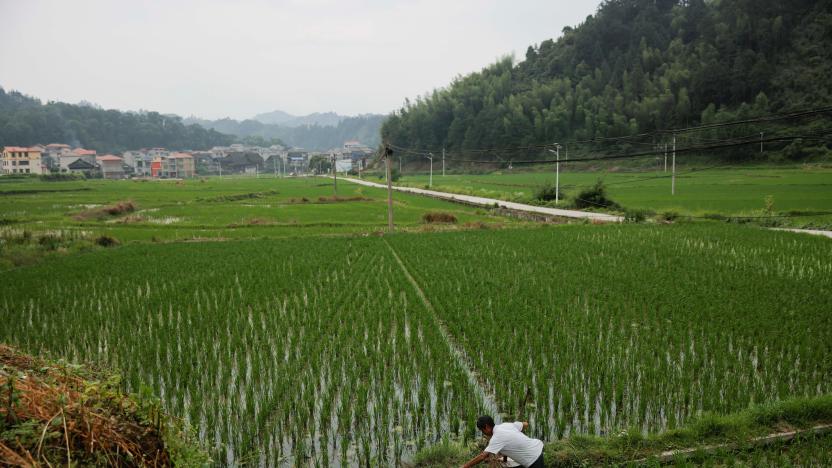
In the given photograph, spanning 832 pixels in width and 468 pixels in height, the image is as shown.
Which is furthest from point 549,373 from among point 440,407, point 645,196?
point 645,196

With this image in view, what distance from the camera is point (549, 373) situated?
6727 mm

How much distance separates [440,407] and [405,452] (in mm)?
907

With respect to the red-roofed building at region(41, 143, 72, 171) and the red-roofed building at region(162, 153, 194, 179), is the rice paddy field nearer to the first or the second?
the red-roofed building at region(162, 153, 194, 179)

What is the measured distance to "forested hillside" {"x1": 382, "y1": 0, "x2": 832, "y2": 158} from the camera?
59.5 meters

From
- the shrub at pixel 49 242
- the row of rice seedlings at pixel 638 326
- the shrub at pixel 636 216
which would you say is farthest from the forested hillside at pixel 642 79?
the shrub at pixel 49 242

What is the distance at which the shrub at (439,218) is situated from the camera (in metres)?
26.1

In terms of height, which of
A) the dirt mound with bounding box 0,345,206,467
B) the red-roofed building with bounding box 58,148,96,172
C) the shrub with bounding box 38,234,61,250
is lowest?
the shrub with bounding box 38,234,61,250

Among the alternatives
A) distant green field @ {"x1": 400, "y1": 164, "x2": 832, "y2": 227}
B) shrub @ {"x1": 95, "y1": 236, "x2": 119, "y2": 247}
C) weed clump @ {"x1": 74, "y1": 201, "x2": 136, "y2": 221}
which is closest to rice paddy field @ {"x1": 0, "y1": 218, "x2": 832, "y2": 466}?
shrub @ {"x1": 95, "y1": 236, "x2": 119, "y2": 247}

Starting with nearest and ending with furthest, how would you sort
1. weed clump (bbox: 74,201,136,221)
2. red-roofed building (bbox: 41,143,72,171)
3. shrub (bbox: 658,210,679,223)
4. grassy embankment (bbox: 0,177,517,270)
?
grassy embankment (bbox: 0,177,517,270)
shrub (bbox: 658,210,679,223)
weed clump (bbox: 74,201,136,221)
red-roofed building (bbox: 41,143,72,171)

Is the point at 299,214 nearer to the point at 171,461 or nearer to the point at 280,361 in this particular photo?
the point at 280,361

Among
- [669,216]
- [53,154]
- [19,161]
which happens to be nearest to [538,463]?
[669,216]

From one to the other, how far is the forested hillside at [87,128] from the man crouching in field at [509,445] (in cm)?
10731

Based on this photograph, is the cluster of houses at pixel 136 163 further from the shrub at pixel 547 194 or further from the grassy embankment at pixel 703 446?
the grassy embankment at pixel 703 446

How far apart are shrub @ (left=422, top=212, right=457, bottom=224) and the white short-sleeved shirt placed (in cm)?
2188
